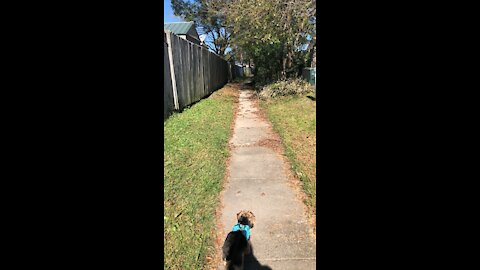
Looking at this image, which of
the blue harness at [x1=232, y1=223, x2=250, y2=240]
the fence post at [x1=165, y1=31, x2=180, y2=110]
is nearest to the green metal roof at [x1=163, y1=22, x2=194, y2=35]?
the fence post at [x1=165, y1=31, x2=180, y2=110]

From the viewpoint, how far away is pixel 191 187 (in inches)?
145

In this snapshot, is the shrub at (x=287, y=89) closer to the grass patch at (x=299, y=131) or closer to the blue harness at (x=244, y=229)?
the grass patch at (x=299, y=131)

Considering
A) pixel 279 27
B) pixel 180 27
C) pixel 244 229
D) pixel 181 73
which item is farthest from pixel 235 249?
pixel 180 27

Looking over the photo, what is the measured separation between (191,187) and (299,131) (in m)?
3.64

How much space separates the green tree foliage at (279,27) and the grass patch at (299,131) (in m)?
2.54

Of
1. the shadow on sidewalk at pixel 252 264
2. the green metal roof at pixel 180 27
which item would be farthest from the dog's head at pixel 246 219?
the green metal roof at pixel 180 27

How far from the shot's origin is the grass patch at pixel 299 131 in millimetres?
4083

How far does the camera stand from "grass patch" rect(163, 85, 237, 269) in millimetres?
2600

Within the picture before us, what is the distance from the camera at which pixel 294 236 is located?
281 centimetres

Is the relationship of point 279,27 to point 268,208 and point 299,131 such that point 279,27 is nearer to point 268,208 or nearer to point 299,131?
point 299,131

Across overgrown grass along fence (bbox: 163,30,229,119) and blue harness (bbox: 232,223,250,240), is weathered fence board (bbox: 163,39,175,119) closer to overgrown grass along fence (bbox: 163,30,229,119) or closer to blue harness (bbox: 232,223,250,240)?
overgrown grass along fence (bbox: 163,30,229,119)
